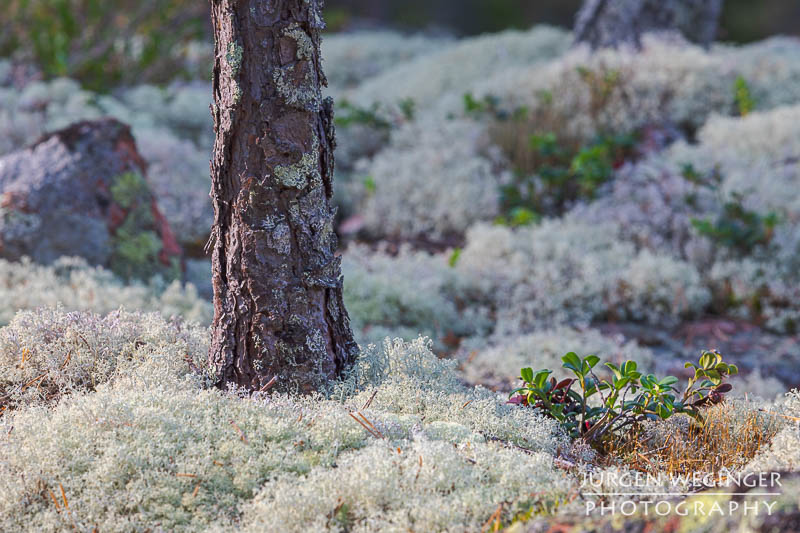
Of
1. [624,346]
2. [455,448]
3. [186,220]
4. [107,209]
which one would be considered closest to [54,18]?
[186,220]

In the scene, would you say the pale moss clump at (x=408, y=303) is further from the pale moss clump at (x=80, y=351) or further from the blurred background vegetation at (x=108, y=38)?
the blurred background vegetation at (x=108, y=38)

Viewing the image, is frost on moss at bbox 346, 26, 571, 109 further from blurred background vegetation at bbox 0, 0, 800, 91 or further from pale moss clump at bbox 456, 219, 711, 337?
pale moss clump at bbox 456, 219, 711, 337

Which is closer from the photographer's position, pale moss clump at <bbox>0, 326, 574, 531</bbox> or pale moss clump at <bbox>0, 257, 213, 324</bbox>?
pale moss clump at <bbox>0, 326, 574, 531</bbox>

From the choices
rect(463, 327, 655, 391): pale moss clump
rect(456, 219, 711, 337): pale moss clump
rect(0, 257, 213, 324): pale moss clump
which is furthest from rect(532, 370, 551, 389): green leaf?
rect(456, 219, 711, 337): pale moss clump

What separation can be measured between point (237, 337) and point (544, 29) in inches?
389

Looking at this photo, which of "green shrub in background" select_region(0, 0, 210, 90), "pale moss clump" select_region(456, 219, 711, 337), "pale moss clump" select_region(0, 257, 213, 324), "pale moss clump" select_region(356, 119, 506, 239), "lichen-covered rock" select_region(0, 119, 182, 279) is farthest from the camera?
"green shrub in background" select_region(0, 0, 210, 90)

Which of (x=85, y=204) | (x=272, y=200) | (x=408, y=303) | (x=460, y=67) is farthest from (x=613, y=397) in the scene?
(x=460, y=67)

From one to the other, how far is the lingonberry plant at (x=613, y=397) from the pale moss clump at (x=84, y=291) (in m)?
1.91

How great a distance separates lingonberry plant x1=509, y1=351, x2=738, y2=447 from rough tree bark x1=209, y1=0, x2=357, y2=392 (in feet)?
2.43

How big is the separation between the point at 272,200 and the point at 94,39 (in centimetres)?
789

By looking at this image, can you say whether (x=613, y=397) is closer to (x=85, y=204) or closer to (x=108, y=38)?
(x=85, y=204)

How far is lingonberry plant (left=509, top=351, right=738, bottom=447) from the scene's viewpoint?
7.25ft

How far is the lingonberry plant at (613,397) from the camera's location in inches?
87.0

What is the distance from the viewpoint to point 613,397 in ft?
7.50
